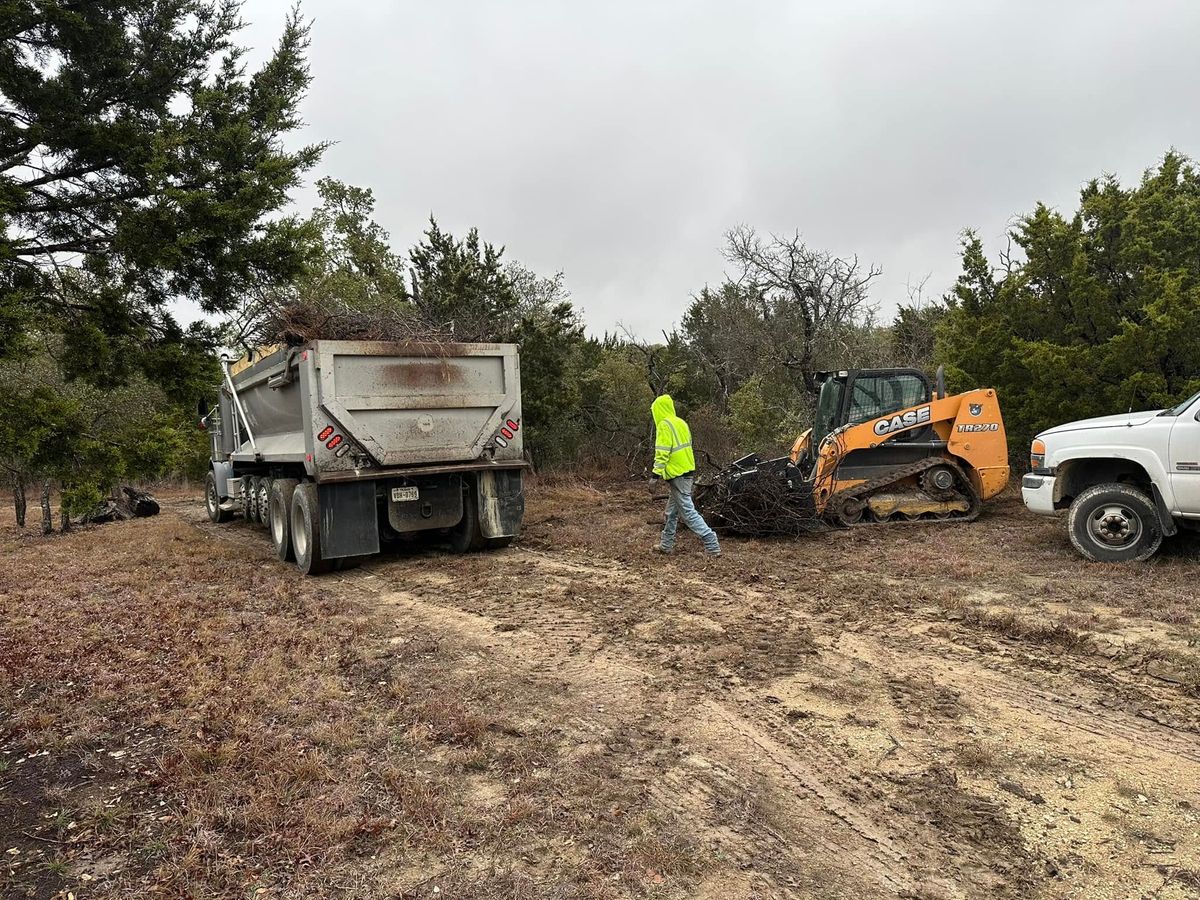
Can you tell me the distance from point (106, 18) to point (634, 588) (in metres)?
10.0

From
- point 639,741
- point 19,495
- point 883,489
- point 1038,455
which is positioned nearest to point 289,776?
point 639,741

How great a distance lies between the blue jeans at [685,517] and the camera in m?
8.11

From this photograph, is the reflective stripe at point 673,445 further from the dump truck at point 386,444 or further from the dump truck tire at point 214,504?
the dump truck tire at point 214,504

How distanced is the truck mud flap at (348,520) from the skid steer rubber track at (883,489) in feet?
18.6

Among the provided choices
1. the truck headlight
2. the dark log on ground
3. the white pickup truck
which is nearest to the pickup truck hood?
the white pickup truck

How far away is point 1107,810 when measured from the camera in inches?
110

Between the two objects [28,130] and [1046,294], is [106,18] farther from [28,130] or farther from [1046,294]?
[1046,294]

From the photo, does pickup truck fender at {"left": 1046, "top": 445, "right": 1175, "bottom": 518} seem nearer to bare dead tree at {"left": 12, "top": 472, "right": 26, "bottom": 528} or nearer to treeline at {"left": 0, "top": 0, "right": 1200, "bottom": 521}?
treeline at {"left": 0, "top": 0, "right": 1200, "bottom": 521}

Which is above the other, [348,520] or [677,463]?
[677,463]

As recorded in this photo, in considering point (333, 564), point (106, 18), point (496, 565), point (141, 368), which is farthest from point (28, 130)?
point (496, 565)

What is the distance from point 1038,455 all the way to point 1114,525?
1.05 m

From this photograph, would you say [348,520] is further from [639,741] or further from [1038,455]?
[1038,455]

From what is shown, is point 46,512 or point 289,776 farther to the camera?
point 46,512

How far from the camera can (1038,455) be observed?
764 cm
